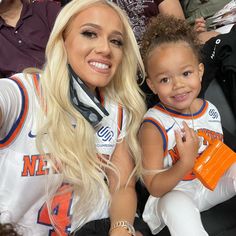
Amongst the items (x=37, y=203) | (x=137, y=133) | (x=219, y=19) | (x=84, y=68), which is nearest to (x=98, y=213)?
(x=37, y=203)

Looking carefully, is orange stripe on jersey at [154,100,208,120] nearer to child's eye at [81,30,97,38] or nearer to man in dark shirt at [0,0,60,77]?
child's eye at [81,30,97,38]

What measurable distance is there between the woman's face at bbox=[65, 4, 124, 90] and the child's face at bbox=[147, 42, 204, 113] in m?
0.20

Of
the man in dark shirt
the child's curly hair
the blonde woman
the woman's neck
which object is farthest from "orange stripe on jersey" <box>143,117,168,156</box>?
the woman's neck

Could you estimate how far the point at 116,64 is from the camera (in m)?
1.22

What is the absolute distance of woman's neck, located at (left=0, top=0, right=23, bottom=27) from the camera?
1.54m

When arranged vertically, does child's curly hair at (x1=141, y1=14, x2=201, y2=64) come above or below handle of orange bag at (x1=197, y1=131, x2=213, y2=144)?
above

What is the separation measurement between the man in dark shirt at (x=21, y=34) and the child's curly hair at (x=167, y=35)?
453 millimetres

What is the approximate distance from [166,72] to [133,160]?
337 mm

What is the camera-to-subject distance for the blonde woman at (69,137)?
1.09 metres

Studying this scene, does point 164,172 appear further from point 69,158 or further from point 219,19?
point 219,19

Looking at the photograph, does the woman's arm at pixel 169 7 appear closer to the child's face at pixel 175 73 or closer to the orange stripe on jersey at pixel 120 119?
the child's face at pixel 175 73

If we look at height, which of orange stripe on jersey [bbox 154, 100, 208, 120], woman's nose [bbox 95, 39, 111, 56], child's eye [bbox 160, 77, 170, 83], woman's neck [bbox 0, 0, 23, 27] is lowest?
orange stripe on jersey [bbox 154, 100, 208, 120]

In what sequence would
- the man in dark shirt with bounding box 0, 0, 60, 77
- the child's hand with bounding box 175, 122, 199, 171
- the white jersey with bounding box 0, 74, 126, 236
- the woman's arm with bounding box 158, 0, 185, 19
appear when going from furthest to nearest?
the woman's arm with bounding box 158, 0, 185, 19 < the man in dark shirt with bounding box 0, 0, 60, 77 < the child's hand with bounding box 175, 122, 199, 171 < the white jersey with bounding box 0, 74, 126, 236

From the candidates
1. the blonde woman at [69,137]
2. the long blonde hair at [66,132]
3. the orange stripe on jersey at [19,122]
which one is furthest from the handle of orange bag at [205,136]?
the orange stripe on jersey at [19,122]
